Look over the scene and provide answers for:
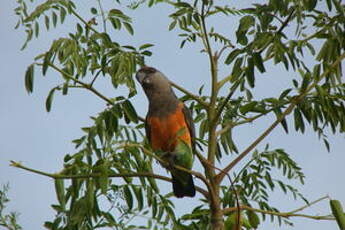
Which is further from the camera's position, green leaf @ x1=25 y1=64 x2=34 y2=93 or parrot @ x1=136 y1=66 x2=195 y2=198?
parrot @ x1=136 y1=66 x2=195 y2=198

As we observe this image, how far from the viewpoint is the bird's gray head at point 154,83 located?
5.00m

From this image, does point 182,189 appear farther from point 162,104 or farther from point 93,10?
point 93,10

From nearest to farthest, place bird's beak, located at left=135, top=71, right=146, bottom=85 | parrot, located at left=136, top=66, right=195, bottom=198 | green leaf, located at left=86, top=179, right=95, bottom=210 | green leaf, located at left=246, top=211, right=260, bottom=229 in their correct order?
green leaf, located at left=86, top=179, right=95, bottom=210, green leaf, located at left=246, top=211, right=260, bottom=229, parrot, located at left=136, top=66, right=195, bottom=198, bird's beak, located at left=135, top=71, right=146, bottom=85

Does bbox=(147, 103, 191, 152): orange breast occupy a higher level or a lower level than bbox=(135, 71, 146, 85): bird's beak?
lower

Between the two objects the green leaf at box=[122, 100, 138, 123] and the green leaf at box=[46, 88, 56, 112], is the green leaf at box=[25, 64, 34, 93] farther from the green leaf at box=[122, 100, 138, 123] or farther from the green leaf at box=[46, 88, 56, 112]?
the green leaf at box=[122, 100, 138, 123]

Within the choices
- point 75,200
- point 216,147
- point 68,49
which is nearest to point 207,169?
point 216,147

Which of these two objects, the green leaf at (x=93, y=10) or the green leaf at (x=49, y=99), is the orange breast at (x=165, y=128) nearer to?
the green leaf at (x=93, y=10)

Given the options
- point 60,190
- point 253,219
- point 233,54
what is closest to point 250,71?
point 233,54

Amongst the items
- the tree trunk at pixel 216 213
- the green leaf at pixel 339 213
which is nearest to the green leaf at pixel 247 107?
the tree trunk at pixel 216 213

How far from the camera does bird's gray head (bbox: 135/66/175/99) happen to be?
5.00 meters

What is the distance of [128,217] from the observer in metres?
4.41

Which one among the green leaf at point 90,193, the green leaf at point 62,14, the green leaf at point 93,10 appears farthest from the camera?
the green leaf at point 93,10

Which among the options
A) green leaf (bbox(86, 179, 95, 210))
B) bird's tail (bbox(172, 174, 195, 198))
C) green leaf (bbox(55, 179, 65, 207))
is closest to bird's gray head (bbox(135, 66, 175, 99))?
bird's tail (bbox(172, 174, 195, 198))

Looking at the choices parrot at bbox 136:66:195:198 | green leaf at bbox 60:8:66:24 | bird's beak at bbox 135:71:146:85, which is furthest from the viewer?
bird's beak at bbox 135:71:146:85
